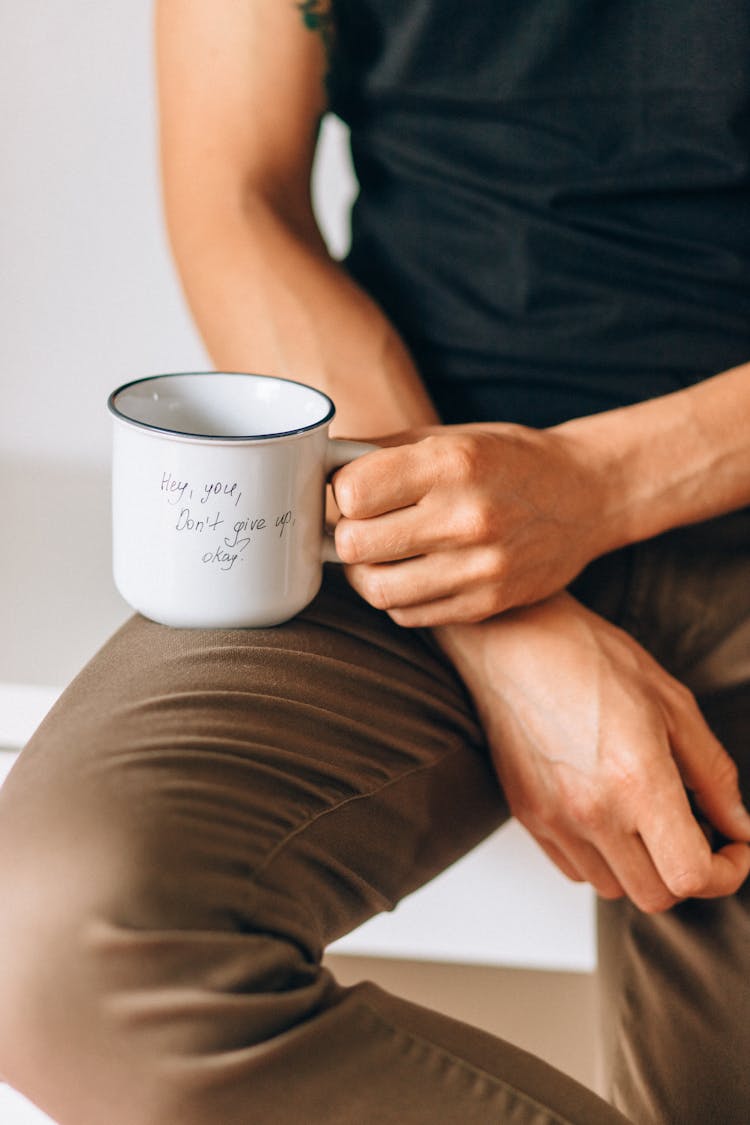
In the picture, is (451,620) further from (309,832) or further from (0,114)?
(0,114)

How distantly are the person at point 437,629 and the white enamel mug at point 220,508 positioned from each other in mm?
19

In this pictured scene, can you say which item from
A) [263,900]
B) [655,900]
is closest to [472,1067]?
[263,900]

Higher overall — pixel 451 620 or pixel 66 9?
pixel 66 9

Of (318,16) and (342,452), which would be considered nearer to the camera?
(342,452)

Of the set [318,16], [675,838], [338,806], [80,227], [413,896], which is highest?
[318,16]

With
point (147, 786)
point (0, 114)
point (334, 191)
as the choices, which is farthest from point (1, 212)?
point (147, 786)

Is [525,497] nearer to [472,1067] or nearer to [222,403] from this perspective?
[222,403]

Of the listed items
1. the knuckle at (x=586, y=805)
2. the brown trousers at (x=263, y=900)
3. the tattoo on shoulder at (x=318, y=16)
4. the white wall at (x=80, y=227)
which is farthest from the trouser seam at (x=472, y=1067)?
the white wall at (x=80, y=227)

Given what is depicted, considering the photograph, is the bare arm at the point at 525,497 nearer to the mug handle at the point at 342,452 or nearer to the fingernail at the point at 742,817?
the mug handle at the point at 342,452

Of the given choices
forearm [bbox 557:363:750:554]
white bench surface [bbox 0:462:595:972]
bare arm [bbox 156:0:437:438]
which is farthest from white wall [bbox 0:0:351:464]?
forearm [bbox 557:363:750:554]

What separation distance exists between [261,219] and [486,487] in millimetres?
292

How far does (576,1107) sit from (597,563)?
1.16ft

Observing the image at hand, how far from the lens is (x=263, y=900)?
1.55 feet

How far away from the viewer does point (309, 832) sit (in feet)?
1.69
